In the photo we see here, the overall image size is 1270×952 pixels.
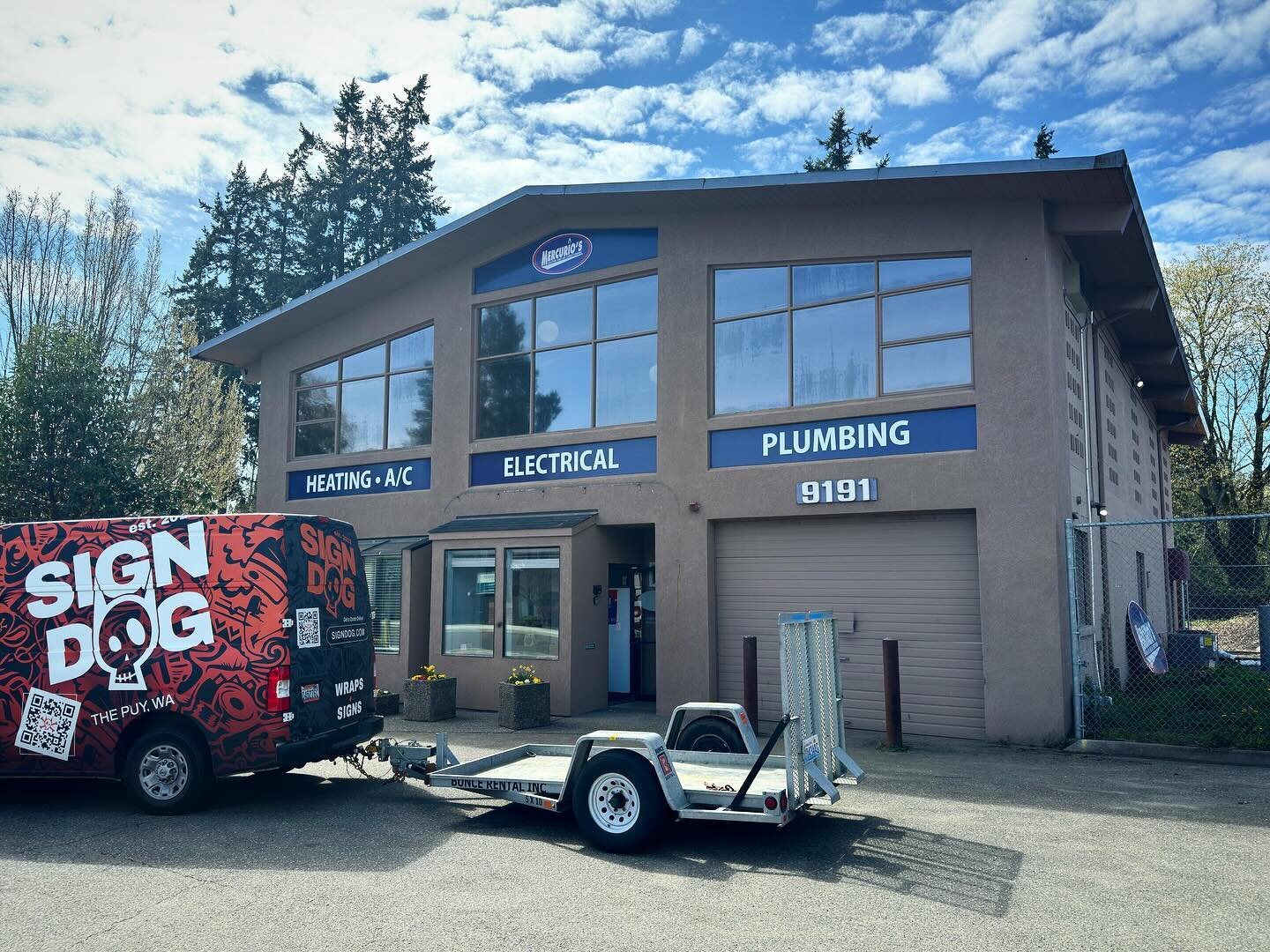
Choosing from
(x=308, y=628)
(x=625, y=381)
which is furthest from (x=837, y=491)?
(x=308, y=628)

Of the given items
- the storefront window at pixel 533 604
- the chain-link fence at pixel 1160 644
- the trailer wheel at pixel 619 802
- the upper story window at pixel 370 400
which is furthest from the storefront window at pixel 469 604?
the chain-link fence at pixel 1160 644

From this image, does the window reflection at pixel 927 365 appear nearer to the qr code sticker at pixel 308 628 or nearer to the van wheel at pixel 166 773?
the qr code sticker at pixel 308 628

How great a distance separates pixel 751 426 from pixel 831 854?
720 centimetres

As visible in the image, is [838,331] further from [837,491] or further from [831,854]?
[831,854]

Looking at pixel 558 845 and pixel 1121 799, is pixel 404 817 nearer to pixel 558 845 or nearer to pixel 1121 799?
pixel 558 845

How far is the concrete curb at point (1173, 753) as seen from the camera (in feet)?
32.2

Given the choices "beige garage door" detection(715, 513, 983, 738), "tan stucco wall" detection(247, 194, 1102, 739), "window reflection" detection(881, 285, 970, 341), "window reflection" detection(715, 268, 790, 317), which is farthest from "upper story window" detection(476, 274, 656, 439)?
"window reflection" detection(881, 285, 970, 341)

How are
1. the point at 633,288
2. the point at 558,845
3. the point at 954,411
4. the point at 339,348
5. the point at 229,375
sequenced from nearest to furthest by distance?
the point at 558,845
the point at 954,411
the point at 633,288
the point at 339,348
the point at 229,375

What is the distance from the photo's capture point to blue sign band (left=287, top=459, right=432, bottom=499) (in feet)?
56.0

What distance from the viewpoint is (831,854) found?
6883mm

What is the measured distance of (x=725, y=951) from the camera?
16.7 feet

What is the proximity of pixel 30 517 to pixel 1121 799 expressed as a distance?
739 inches

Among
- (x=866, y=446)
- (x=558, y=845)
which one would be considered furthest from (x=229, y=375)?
(x=558, y=845)

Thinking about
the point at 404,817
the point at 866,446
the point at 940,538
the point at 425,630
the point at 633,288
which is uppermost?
the point at 633,288
